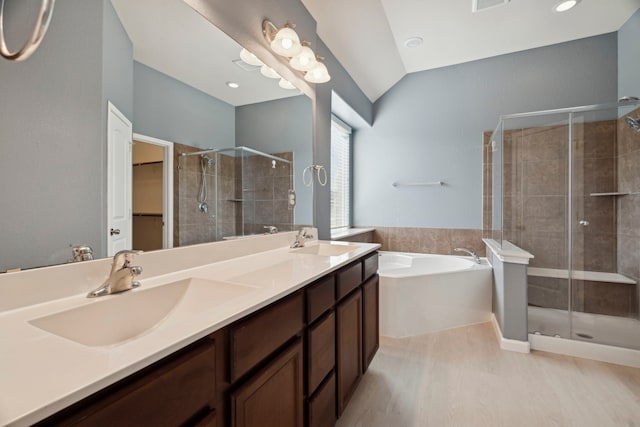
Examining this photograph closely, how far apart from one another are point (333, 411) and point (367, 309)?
0.61 m

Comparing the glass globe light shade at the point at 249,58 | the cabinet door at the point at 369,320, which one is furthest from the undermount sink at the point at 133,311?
the glass globe light shade at the point at 249,58

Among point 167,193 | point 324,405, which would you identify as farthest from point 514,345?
→ point 167,193

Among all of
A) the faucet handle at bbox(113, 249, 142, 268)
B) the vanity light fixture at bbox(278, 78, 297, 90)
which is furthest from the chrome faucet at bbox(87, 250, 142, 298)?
the vanity light fixture at bbox(278, 78, 297, 90)

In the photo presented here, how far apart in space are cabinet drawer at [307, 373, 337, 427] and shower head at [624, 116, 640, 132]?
10.4ft

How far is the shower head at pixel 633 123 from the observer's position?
2.44 m

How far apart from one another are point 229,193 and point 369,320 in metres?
1.19

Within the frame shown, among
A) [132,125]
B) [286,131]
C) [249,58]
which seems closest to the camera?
[132,125]

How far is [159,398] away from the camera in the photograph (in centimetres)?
57

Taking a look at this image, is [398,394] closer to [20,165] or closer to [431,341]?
[431,341]

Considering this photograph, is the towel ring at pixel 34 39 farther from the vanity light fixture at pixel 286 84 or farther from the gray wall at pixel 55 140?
the vanity light fixture at pixel 286 84

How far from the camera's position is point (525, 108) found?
3271 mm

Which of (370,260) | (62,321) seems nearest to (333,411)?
(370,260)

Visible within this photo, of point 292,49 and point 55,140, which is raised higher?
point 292,49

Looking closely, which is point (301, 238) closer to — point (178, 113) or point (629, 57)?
point (178, 113)
